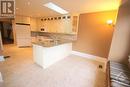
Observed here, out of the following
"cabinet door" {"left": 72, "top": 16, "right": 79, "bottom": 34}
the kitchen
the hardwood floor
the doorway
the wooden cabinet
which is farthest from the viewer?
the doorway

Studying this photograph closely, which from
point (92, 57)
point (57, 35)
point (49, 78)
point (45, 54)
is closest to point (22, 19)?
point (57, 35)

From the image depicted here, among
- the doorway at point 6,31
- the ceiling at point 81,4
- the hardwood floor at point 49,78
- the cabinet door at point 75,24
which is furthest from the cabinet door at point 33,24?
the hardwood floor at point 49,78

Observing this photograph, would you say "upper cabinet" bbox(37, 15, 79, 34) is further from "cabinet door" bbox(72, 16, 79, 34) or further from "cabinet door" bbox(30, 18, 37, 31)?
"cabinet door" bbox(30, 18, 37, 31)

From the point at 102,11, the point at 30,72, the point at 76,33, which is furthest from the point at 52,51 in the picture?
the point at 102,11

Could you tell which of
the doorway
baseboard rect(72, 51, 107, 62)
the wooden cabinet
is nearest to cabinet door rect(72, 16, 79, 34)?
baseboard rect(72, 51, 107, 62)

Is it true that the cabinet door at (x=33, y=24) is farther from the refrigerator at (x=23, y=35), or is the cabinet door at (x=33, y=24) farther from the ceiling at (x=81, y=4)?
the ceiling at (x=81, y=4)

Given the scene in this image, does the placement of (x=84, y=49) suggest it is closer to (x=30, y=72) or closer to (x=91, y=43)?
(x=91, y=43)

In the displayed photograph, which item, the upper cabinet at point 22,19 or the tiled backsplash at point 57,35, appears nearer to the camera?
the tiled backsplash at point 57,35

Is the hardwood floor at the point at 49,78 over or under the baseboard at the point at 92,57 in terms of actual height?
under

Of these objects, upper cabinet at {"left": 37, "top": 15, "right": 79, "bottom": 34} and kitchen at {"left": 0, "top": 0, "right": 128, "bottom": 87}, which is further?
upper cabinet at {"left": 37, "top": 15, "right": 79, "bottom": 34}

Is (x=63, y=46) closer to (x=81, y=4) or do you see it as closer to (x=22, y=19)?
(x=81, y=4)

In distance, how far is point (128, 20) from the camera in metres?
2.14

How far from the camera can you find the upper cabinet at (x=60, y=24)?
14.6 feet

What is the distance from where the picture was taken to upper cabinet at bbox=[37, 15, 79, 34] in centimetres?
446
